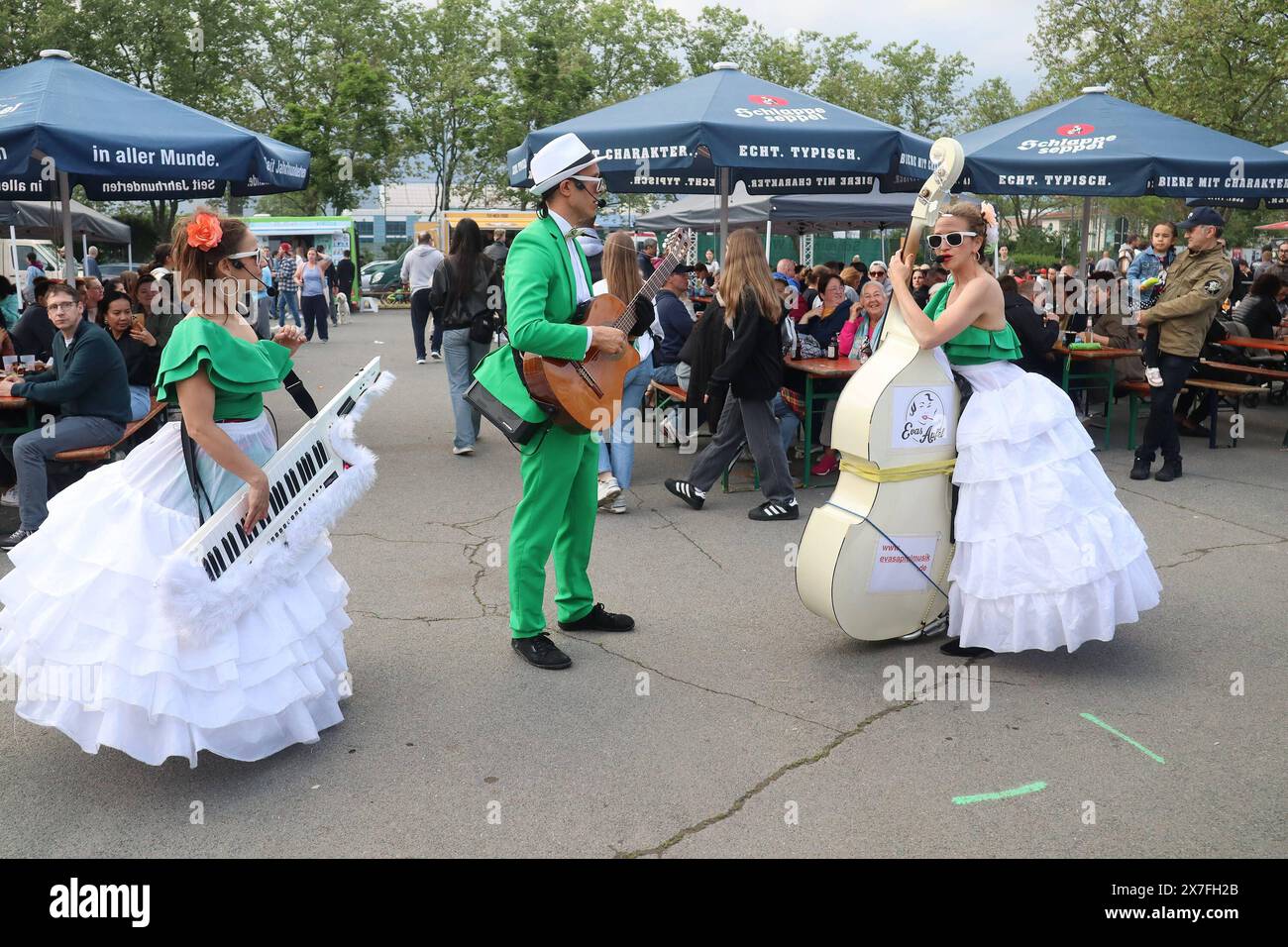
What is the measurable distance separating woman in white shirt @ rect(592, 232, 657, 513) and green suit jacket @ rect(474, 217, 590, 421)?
1.69 metres

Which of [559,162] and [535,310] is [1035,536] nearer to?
[535,310]

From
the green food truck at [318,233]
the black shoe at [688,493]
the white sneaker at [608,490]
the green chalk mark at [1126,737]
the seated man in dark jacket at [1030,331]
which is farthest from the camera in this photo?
the green food truck at [318,233]

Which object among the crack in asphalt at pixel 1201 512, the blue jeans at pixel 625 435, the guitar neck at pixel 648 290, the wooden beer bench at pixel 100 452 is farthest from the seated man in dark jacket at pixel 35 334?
the crack in asphalt at pixel 1201 512

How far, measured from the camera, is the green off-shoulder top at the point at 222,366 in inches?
Result: 140

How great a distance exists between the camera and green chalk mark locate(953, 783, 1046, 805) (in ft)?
11.7

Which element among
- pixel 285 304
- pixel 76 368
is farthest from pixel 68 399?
pixel 285 304

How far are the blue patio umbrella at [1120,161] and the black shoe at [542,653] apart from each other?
Result: 6406mm

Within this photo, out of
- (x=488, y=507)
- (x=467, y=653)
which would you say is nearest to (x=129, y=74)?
(x=488, y=507)

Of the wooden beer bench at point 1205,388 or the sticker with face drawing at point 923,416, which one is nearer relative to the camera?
the sticker with face drawing at point 923,416

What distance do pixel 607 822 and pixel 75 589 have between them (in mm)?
1813

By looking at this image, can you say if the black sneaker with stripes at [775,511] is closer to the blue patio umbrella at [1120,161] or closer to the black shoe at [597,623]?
the black shoe at [597,623]

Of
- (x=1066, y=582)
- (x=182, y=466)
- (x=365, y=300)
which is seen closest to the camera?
(x=182, y=466)

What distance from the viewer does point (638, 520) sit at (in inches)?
295

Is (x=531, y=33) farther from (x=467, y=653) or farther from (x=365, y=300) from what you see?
(x=467, y=653)
